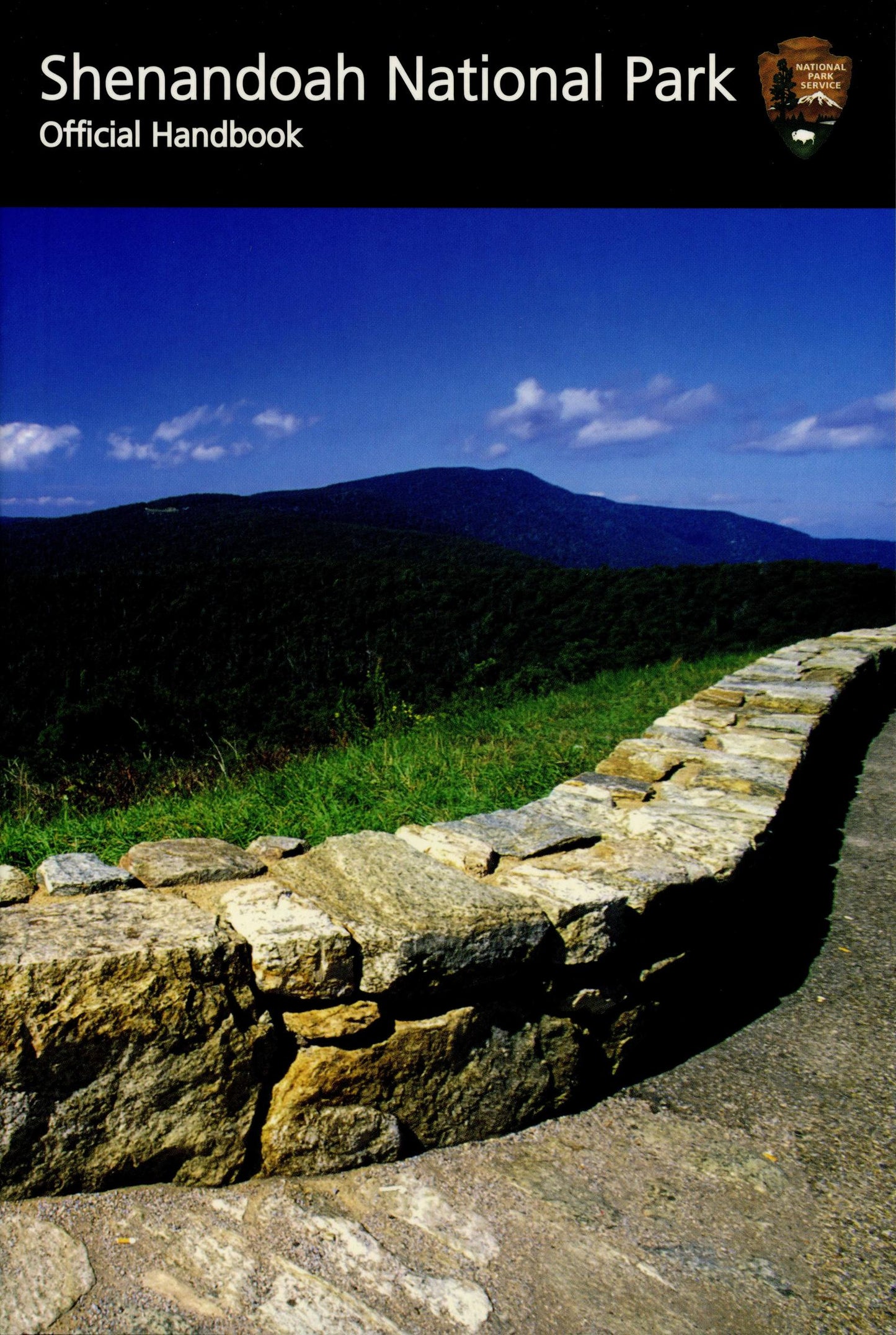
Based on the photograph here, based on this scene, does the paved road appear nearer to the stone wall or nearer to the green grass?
the stone wall

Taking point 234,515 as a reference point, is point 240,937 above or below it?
below

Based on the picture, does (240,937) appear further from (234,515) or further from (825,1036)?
(234,515)

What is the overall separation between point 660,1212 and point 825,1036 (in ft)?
2.97

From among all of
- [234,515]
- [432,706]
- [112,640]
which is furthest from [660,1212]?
[234,515]

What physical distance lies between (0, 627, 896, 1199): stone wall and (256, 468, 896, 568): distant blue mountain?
18.1 m

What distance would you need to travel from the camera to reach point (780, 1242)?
5.60 feet
